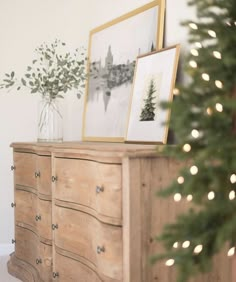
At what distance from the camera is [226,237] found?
→ 1.09m

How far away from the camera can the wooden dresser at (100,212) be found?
178cm

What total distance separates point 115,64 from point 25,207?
3.70ft

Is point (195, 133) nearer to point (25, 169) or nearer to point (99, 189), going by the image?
point (99, 189)

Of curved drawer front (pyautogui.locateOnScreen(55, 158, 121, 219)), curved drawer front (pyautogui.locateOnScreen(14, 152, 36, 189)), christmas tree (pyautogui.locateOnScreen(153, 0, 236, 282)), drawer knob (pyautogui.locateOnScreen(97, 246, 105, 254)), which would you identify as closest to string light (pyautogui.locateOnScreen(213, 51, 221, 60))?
christmas tree (pyautogui.locateOnScreen(153, 0, 236, 282))

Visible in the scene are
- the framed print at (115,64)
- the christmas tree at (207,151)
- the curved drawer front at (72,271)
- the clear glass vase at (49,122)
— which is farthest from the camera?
the clear glass vase at (49,122)

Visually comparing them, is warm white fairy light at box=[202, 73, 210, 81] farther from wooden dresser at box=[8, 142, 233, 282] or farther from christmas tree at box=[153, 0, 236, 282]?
wooden dresser at box=[8, 142, 233, 282]

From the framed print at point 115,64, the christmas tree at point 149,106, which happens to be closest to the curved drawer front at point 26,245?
the framed print at point 115,64

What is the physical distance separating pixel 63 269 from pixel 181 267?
140 centimetres

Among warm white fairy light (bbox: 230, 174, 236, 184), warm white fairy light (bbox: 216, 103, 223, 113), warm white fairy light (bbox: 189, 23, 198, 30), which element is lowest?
warm white fairy light (bbox: 230, 174, 236, 184)

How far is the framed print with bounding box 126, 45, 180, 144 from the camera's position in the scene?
2223mm

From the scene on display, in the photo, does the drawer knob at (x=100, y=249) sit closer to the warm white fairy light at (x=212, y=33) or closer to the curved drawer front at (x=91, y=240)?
the curved drawer front at (x=91, y=240)

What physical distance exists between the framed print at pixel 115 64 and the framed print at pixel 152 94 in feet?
0.43

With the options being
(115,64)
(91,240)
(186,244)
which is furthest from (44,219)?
(186,244)

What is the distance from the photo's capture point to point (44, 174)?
2646 mm
